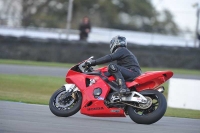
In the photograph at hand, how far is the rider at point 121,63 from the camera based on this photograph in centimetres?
1109

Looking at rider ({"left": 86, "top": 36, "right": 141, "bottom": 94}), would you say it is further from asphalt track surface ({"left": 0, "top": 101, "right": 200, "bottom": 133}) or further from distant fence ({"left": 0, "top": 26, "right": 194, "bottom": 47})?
distant fence ({"left": 0, "top": 26, "right": 194, "bottom": 47})

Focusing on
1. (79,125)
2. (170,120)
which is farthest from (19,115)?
(170,120)

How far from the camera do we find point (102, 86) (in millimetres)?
11211

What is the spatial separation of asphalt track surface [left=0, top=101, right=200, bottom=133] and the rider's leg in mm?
562

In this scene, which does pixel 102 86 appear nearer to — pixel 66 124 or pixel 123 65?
pixel 123 65

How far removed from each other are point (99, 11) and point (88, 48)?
20269 mm

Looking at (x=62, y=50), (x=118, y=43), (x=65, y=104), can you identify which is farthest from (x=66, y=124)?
(x=62, y=50)

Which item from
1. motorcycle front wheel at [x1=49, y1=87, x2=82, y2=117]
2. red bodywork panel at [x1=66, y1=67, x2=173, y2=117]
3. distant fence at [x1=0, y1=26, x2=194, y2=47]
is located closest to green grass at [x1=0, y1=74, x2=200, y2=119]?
motorcycle front wheel at [x1=49, y1=87, x2=82, y2=117]

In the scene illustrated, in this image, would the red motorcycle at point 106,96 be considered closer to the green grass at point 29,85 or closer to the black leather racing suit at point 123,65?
the black leather racing suit at point 123,65

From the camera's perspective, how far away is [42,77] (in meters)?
22.4

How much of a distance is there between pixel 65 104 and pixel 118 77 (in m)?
1.05

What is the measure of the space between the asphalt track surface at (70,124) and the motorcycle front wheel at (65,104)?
0.42ft

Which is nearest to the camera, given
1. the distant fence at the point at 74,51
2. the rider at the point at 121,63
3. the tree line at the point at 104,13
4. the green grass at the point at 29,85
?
the rider at the point at 121,63

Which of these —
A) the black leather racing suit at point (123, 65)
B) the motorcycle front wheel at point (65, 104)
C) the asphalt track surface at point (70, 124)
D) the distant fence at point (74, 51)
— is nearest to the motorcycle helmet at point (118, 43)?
the black leather racing suit at point (123, 65)
